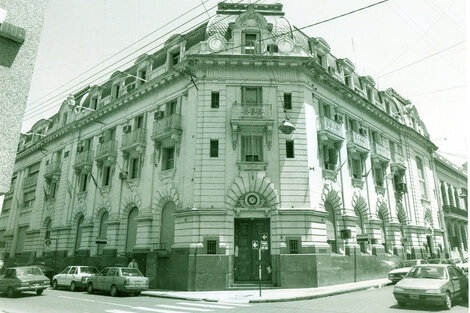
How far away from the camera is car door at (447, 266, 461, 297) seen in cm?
1247

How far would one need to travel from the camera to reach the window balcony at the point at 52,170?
37.2 meters

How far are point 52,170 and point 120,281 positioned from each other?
991 inches

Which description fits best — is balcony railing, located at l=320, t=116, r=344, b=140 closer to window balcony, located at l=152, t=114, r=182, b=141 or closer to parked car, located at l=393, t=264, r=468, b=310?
window balcony, located at l=152, t=114, r=182, b=141

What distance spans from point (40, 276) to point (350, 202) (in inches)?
876

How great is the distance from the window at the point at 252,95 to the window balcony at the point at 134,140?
31.5 feet

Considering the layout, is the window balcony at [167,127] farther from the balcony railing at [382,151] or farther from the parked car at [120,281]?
the balcony railing at [382,151]

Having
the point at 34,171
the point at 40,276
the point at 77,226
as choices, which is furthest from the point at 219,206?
the point at 34,171

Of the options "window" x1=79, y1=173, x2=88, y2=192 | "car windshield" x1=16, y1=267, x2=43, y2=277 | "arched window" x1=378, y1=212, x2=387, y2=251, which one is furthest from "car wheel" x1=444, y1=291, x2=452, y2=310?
"window" x1=79, y1=173, x2=88, y2=192

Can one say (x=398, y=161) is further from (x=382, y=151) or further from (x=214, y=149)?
(x=214, y=149)

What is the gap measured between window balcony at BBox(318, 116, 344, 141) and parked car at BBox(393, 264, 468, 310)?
497 inches

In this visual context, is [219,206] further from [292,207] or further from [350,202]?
[350,202]

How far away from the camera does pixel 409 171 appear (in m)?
36.3

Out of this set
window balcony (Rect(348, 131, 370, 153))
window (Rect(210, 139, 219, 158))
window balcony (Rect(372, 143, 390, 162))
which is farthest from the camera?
window balcony (Rect(372, 143, 390, 162))

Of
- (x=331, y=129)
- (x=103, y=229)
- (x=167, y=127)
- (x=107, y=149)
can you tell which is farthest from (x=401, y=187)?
(x=103, y=229)
